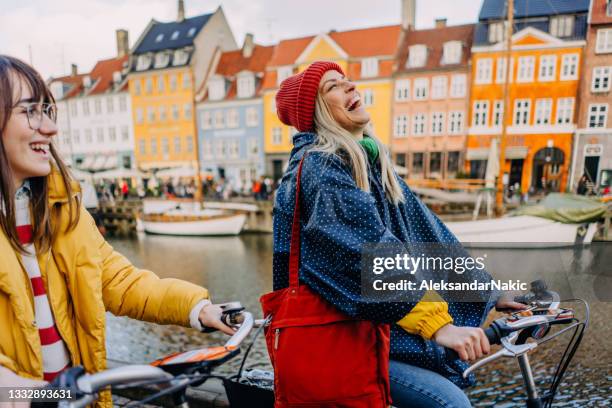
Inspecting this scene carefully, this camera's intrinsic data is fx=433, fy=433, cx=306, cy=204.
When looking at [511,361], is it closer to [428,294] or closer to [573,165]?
[428,294]

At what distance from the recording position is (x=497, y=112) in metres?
24.1

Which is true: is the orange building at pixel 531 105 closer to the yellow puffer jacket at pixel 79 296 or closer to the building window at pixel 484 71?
the building window at pixel 484 71

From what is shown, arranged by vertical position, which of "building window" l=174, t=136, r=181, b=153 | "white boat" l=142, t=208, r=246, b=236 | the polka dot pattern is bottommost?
"white boat" l=142, t=208, r=246, b=236

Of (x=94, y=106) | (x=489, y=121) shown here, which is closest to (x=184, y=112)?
(x=94, y=106)

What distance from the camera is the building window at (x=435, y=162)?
1021 inches

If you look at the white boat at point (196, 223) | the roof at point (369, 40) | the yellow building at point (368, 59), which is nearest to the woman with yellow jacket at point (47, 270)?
the white boat at point (196, 223)

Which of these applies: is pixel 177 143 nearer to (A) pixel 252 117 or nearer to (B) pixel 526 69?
(A) pixel 252 117

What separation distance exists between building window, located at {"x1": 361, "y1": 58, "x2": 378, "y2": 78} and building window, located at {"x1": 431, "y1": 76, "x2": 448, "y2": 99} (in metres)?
3.50

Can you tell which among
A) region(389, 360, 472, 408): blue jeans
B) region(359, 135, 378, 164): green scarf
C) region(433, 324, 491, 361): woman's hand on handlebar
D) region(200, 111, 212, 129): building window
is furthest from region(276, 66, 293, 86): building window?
region(433, 324, 491, 361): woman's hand on handlebar

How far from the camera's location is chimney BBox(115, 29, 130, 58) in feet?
125

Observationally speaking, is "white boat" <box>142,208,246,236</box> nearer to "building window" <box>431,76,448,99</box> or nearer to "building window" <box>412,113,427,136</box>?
"building window" <box>412,113,427,136</box>

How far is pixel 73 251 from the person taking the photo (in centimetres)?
133

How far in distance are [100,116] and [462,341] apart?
1571 inches

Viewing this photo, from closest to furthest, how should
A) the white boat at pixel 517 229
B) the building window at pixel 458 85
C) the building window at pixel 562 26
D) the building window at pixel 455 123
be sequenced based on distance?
the white boat at pixel 517 229 < the building window at pixel 562 26 < the building window at pixel 458 85 < the building window at pixel 455 123
